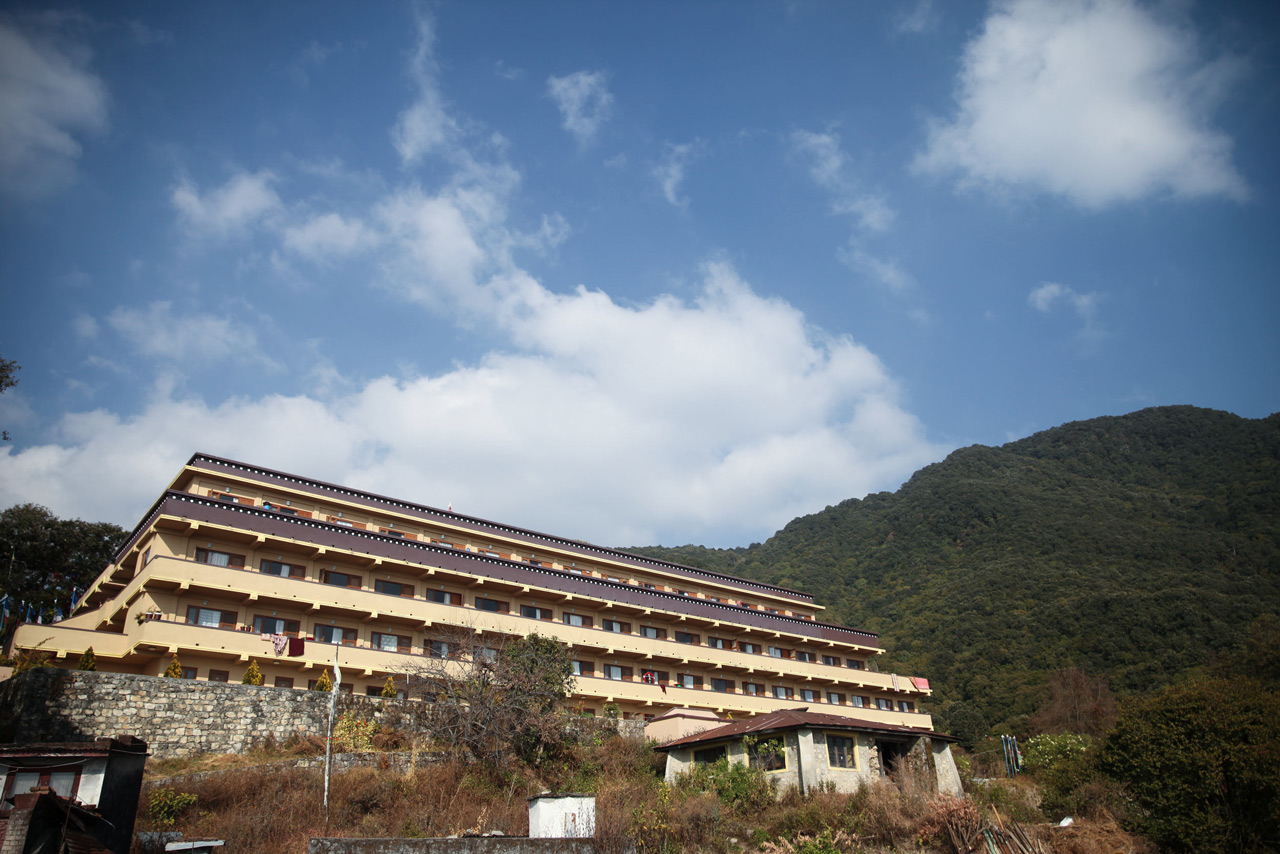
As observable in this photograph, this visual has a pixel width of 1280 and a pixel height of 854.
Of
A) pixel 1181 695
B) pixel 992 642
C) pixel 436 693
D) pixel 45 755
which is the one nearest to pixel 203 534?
pixel 436 693

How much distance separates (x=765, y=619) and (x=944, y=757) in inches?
729

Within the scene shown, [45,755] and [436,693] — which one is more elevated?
[436,693]

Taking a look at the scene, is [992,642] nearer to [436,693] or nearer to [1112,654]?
[1112,654]

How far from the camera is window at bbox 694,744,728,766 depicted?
3147 centimetres

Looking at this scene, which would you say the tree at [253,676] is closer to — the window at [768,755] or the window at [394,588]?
the window at [394,588]

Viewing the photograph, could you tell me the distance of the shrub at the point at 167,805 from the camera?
20.8 meters

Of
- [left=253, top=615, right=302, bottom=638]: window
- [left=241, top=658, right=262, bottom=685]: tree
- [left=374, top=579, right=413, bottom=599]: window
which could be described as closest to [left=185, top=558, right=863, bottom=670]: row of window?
[left=374, top=579, right=413, bottom=599]: window

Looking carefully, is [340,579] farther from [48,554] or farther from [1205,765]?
[1205,765]

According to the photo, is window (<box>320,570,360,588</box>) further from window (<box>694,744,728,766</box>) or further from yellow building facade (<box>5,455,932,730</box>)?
window (<box>694,744,728,766</box>)

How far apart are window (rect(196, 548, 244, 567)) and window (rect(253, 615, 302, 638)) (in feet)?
8.25

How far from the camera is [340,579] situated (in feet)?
123

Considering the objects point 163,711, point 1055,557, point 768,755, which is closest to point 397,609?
point 163,711

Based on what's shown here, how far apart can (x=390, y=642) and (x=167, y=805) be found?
1587cm

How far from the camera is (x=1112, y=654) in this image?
6159 centimetres
